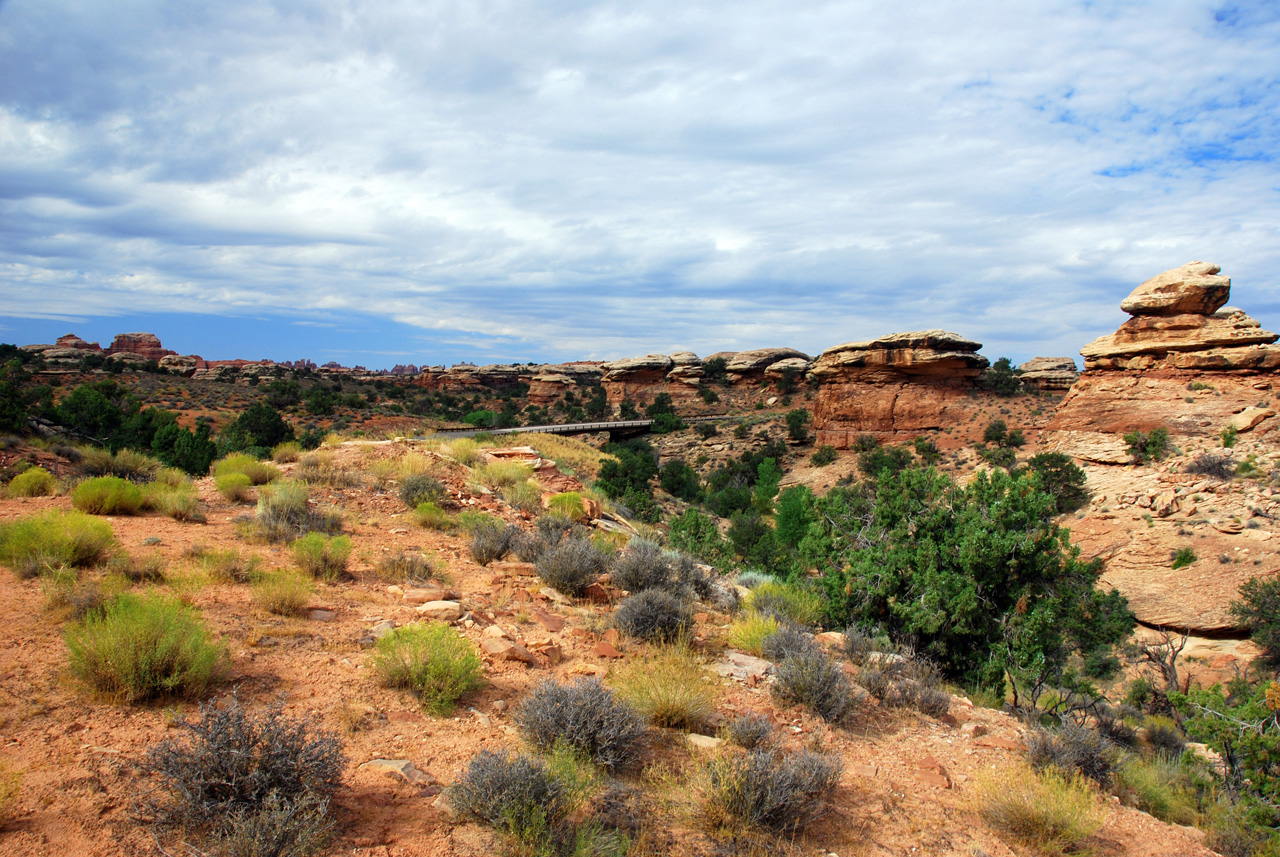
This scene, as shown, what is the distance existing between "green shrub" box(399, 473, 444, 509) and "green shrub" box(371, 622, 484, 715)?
5.78 m

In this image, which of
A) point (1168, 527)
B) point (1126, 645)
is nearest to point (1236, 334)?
point (1168, 527)

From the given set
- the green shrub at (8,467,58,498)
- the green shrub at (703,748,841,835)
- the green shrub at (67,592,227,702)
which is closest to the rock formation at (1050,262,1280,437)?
the green shrub at (703,748,841,835)

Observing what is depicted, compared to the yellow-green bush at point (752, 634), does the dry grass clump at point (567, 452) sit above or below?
above

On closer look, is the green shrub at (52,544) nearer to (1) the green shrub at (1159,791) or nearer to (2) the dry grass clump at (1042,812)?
(2) the dry grass clump at (1042,812)

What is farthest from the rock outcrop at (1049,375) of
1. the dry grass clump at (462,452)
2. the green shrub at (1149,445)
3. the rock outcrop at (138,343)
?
the rock outcrop at (138,343)

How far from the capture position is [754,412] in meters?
54.2

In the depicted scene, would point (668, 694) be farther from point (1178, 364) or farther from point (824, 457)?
point (824, 457)

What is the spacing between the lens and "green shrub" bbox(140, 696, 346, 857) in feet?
8.16

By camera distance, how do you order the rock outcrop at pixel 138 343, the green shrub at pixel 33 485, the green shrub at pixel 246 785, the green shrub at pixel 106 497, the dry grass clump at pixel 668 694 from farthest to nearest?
the rock outcrop at pixel 138 343 < the green shrub at pixel 33 485 < the green shrub at pixel 106 497 < the dry grass clump at pixel 668 694 < the green shrub at pixel 246 785

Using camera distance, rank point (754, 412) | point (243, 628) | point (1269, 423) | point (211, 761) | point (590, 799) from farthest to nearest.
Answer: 1. point (754, 412)
2. point (1269, 423)
3. point (243, 628)
4. point (590, 799)
5. point (211, 761)

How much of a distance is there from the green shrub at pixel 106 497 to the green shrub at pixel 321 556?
3.05 m

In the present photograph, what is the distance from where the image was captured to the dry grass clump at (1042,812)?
3.49 meters

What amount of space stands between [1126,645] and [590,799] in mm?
18759

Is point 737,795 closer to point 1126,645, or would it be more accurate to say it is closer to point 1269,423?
point 1126,645
